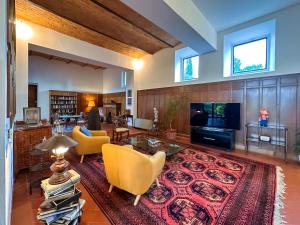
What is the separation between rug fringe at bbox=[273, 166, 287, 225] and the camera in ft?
5.79

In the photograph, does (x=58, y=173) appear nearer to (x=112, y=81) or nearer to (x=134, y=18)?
(x=134, y=18)

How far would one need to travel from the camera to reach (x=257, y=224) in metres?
1.72

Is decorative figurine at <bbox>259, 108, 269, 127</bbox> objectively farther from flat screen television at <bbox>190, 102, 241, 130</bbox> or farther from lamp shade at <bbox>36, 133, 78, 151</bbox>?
lamp shade at <bbox>36, 133, 78, 151</bbox>

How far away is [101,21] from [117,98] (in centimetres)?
600

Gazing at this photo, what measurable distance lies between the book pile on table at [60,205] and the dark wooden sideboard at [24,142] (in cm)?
184

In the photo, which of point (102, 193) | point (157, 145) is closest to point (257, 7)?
point (157, 145)

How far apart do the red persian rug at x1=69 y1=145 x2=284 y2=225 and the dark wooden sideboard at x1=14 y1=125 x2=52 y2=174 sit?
907 millimetres

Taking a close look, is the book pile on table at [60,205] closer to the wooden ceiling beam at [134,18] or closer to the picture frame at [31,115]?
the picture frame at [31,115]

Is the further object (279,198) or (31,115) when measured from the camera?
(31,115)

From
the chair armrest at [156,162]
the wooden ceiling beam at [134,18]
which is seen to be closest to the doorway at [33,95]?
the wooden ceiling beam at [134,18]

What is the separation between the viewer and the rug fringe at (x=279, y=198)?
1766 mm

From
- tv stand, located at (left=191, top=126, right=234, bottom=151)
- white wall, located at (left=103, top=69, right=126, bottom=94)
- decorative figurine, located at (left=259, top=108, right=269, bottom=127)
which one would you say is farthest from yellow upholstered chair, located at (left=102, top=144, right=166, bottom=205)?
white wall, located at (left=103, top=69, right=126, bottom=94)

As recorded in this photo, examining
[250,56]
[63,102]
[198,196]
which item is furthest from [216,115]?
[63,102]

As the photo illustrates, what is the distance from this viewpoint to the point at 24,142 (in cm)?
291
